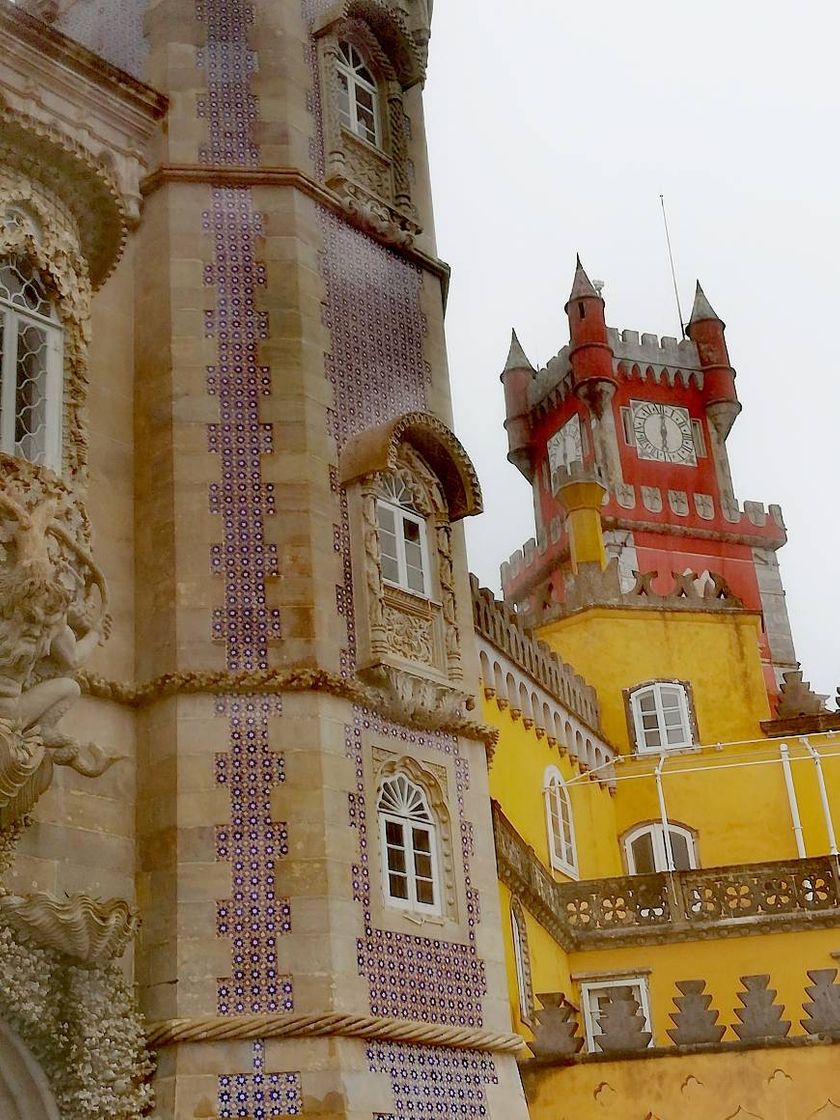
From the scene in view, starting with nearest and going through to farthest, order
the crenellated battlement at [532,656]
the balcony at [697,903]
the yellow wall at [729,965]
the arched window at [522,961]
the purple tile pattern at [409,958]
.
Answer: the purple tile pattern at [409,958] → the arched window at [522,961] → the yellow wall at [729,965] → the balcony at [697,903] → the crenellated battlement at [532,656]

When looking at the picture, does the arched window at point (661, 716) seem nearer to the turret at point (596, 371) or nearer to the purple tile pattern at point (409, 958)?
the purple tile pattern at point (409, 958)

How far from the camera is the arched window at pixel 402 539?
484 inches

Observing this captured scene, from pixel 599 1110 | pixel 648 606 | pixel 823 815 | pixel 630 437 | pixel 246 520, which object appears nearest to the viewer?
pixel 246 520

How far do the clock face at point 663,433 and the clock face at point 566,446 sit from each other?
1.73 metres

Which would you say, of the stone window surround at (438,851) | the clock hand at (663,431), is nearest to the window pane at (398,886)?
the stone window surround at (438,851)

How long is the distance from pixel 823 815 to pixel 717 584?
5149mm

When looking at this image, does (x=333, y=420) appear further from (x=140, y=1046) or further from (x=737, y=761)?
(x=737, y=761)

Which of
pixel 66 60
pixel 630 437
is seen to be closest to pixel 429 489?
pixel 66 60

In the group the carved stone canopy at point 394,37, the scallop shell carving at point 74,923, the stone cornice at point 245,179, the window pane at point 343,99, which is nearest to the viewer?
the scallop shell carving at point 74,923

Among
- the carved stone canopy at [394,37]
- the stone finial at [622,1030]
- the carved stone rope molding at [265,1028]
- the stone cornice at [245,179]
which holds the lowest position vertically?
the carved stone rope molding at [265,1028]

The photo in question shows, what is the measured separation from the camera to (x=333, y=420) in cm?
1219

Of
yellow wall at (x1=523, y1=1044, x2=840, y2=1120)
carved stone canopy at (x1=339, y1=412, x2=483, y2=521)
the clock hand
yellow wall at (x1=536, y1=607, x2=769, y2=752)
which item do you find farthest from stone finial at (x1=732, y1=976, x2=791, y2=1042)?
the clock hand

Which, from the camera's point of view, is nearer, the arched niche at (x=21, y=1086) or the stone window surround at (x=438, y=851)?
the arched niche at (x=21, y=1086)

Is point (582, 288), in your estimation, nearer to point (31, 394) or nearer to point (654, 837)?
point (654, 837)
